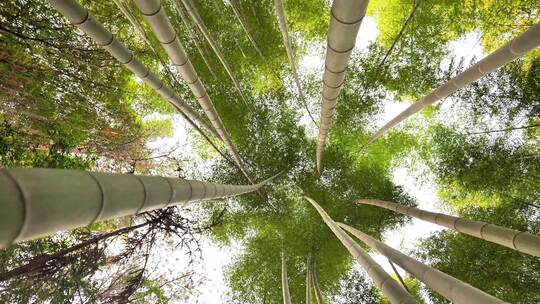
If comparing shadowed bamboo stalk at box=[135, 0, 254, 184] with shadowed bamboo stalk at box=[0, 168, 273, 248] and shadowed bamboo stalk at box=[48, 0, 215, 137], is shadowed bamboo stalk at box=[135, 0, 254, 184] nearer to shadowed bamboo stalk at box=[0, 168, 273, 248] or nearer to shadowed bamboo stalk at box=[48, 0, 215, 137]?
shadowed bamboo stalk at box=[48, 0, 215, 137]

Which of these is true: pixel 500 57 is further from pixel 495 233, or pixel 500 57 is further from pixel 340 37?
pixel 495 233

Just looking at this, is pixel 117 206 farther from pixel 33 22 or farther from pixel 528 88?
pixel 528 88

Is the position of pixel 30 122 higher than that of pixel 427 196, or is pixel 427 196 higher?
pixel 427 196

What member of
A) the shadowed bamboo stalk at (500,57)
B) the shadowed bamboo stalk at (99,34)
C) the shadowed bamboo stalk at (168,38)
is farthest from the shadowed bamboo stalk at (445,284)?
the shadowed bamboo stalk at (99,34)

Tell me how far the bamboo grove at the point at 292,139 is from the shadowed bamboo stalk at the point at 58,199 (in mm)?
2222

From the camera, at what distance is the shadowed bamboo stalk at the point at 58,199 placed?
85 cm

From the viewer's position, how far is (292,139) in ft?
27.3

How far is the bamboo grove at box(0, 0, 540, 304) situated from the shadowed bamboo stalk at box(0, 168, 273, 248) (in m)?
2.22

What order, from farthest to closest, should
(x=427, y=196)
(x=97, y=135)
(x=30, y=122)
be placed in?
1. (x=427, y=196)
2. (x=97, y=135)
3. (x=30, y=122)

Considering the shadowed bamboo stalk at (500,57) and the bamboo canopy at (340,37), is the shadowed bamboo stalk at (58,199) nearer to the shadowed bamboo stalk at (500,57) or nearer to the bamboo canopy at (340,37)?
the bamboo canopy at (340,37)

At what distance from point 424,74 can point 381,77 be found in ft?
2.99

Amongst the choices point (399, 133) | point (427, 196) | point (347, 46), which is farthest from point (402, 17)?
point (347, 46)

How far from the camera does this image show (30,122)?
5227 millimetres

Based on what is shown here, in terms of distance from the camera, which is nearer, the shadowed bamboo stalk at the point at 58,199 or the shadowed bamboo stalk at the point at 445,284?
the shadowed bamboo stalk at the point at 58,199
